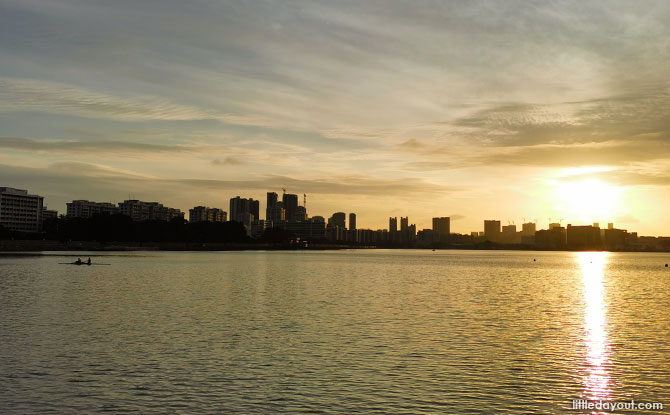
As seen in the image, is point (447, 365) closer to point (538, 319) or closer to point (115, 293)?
point (538, 319)

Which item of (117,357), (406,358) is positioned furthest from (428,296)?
(117,357)

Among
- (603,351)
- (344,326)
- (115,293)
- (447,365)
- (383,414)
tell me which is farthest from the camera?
(115,293)

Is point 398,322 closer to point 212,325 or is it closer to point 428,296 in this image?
point 212,325

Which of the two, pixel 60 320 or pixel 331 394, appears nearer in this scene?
pixel 331 394

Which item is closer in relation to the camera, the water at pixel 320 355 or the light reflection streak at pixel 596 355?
the water at pixel 320 355

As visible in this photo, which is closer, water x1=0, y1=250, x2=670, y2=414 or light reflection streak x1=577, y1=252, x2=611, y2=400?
water x1=0, y1=250, x2=670, y2=414

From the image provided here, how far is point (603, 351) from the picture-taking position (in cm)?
4097

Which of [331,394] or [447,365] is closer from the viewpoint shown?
[331,394]

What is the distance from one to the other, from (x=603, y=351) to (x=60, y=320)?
43.9 meters

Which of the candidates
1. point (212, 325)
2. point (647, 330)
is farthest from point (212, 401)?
point (647, 330)

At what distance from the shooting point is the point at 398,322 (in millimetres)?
53438

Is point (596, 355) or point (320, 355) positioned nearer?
point (320, 355)

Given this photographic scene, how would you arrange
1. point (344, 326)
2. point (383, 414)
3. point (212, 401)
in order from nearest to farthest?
point (383, 414) < point (212, 401) < point (344, 326)

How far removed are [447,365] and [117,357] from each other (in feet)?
65.1
